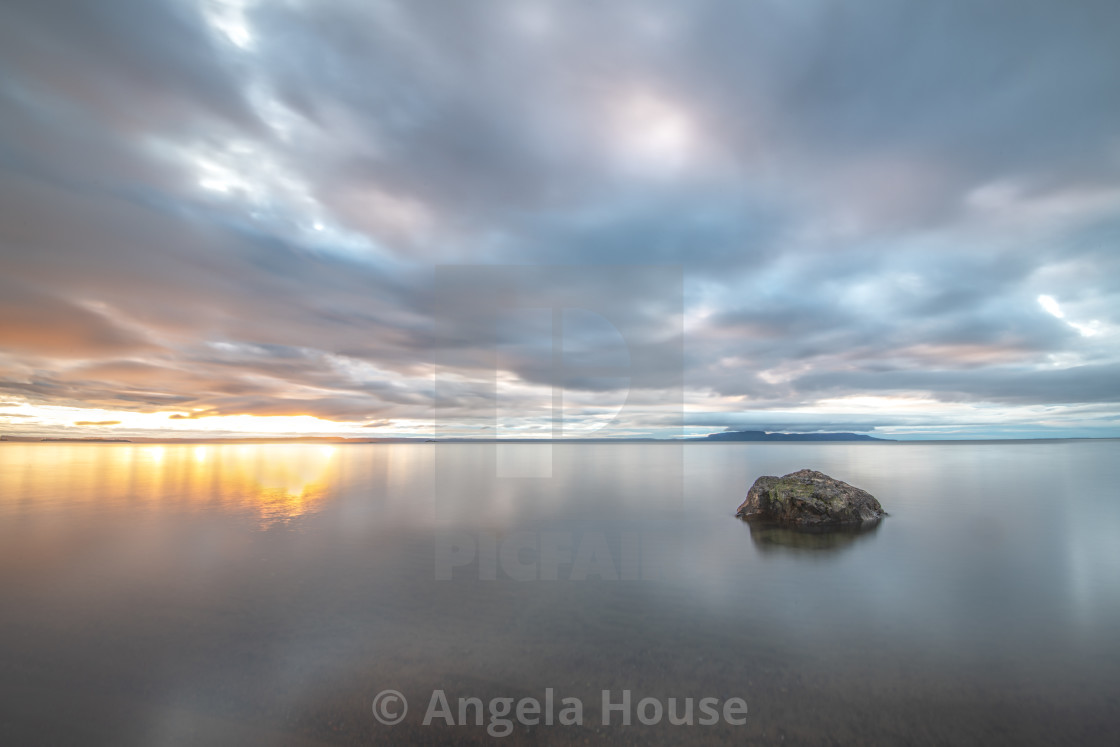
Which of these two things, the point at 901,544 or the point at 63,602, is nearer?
the point at 63,602

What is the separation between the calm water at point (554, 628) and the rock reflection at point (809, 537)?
0.27m

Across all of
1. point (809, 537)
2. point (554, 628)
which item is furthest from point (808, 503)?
point (554, 628)

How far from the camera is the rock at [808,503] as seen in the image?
86.6 ft

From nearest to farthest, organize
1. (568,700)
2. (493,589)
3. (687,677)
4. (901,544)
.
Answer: (568,700), (687,677), (493,589), (901,544)

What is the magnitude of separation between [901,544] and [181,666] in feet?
95.1

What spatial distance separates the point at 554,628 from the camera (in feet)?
41.0

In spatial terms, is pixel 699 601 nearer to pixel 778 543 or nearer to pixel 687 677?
pixel 687 677

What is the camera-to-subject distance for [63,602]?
14.1 metres

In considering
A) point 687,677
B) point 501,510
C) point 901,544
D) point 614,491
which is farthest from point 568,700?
point 614,491
